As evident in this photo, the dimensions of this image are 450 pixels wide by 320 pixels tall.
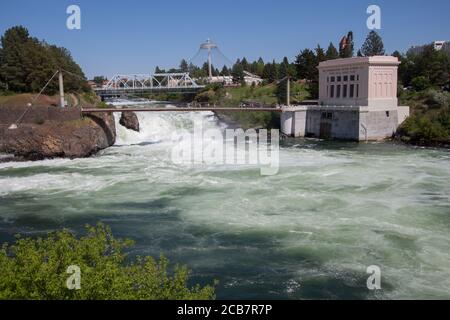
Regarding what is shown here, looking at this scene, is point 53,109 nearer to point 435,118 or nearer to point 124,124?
point 124,124

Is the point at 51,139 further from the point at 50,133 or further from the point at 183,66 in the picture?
the point at 183,66

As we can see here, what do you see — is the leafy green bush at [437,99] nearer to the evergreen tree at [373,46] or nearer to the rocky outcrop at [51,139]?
the evergreen tree at [373,46]

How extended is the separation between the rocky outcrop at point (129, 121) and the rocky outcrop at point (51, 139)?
8.60m

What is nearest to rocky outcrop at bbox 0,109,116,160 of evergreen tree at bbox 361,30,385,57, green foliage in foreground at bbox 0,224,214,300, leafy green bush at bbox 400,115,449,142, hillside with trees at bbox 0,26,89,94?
hillside with trees at bbox 0,26,89,94

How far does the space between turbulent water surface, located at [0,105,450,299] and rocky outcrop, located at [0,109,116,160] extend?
1954 millimetres

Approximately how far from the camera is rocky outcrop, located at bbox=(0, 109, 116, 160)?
1569 inches

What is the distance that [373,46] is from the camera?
78.4 m

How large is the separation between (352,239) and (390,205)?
575cm

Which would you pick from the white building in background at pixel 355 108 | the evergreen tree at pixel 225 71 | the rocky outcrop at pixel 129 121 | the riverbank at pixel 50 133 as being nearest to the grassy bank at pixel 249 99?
the white building in background at pixel 355 108

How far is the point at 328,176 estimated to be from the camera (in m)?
30.9

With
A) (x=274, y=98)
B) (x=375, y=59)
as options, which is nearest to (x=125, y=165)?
(x=375, y=59)

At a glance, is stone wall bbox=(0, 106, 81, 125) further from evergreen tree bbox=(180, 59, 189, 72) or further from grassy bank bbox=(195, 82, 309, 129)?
evergreen tree bbox=(180, 59, 189, 72)

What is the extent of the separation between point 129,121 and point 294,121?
60.6ft

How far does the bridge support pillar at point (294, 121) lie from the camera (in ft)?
180
